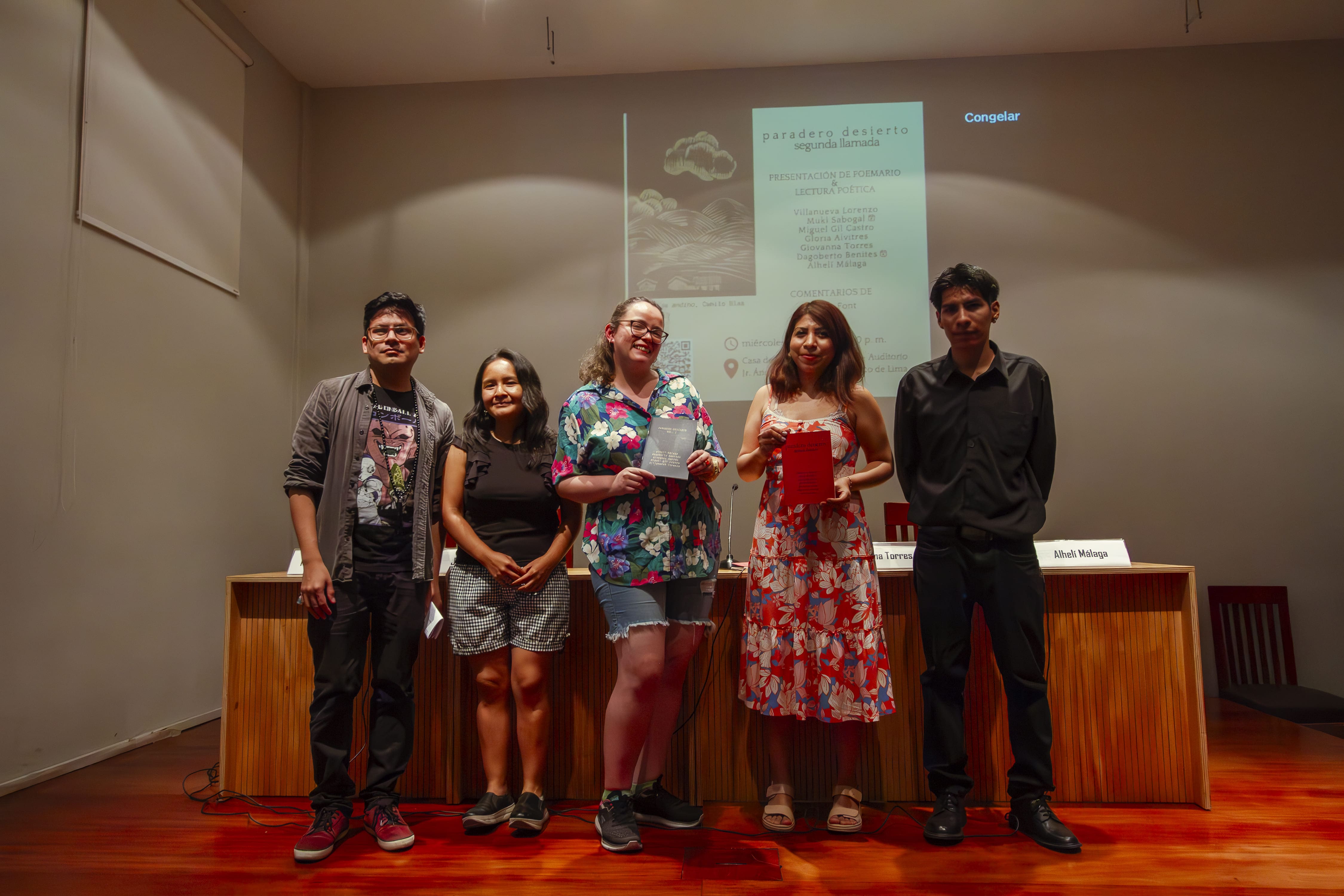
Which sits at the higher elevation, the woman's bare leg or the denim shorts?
the denim shorts

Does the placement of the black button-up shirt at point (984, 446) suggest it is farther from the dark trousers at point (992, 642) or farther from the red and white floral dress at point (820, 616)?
the red and white floral dress at point (820, 616)

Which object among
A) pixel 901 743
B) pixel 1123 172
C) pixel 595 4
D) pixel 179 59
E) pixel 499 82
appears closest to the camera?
pixel 901 743

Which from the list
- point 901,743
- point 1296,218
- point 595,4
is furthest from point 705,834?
point 1296,218

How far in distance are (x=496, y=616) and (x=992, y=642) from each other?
55.9 inches

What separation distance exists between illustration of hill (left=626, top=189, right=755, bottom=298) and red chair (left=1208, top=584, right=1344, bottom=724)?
10.2 ft

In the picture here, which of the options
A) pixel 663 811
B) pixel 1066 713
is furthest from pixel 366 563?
pixel 1066 713

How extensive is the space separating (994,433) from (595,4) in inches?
129

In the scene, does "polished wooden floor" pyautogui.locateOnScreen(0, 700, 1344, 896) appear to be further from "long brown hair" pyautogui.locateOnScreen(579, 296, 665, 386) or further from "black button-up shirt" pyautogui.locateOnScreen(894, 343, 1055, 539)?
"long brown hair" pyautogui.locateOnScreen(579, 296, 665, 386)

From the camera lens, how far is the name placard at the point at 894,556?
241 centimetres

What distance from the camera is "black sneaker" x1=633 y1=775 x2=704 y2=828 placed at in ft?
6.98

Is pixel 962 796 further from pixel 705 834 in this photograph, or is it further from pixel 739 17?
pixel 739 17

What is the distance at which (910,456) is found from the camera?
2.21 metres

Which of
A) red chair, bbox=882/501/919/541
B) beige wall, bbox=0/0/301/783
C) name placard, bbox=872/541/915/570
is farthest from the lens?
red chair, bbox=882/501/919/541

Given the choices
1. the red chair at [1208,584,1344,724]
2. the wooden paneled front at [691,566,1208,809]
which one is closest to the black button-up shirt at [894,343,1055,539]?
the wooden paneled front at [691,566,1208,809]
